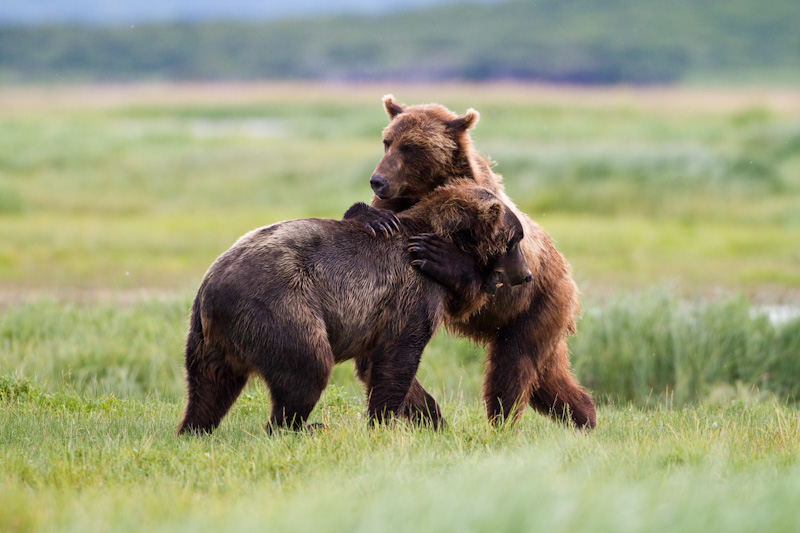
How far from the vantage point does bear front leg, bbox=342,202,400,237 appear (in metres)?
5.57

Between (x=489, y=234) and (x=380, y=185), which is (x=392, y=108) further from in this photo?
(x=489, y=234)

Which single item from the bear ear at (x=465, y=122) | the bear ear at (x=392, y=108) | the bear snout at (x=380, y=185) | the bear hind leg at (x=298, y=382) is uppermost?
the bear ear at (x=392, y=108)

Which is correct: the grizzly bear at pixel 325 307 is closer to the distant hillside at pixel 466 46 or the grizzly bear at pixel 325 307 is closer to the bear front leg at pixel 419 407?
the bear front leg at pixel 419 407

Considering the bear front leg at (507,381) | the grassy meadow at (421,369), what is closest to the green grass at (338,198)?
the grassy meadow at (421,369)

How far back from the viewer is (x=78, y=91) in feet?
247

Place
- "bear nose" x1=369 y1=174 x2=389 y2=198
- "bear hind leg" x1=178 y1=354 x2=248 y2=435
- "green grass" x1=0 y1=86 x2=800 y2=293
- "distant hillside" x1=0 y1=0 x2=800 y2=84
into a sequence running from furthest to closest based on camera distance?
"distant hillside" x1=0 y1=0 x2=800 y2=84 → "green grass" x1=0 y1=86 x2=800 y2=293 → "bear nose" x1=369 y1=174 x2=389 y2=198 → "bear hind leg" x1=178 y1=354 x2=248 y2=435

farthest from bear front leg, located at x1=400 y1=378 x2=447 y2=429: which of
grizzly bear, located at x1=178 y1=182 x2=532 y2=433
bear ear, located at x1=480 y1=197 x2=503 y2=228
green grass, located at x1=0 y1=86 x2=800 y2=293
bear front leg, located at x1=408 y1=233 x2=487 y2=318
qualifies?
green grass, located at x1=0 y1=86 x2=800 y2=293

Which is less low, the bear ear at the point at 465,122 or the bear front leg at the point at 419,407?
the bear ear at the point at 465,122

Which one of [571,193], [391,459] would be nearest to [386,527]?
[391,459]

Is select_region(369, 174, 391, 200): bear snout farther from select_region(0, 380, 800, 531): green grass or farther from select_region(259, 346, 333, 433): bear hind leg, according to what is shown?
select_region(259, 346, 333, 433): bear hind leg

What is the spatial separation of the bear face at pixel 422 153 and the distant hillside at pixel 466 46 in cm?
6287

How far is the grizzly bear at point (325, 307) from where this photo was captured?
4969 mm

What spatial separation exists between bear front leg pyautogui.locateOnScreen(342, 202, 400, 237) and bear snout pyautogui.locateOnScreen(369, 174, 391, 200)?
1.76ft

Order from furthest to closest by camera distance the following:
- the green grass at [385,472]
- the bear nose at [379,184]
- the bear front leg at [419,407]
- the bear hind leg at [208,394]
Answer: the bear nose at [379,184], the bear front leg at [419,407], the bear hind leg at [208,394], the green grass at [385,472]
